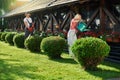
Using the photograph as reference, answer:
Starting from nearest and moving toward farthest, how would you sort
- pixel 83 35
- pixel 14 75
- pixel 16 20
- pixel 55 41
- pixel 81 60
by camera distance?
pixel 14 75, pixel 81 60, pixel 55 41, pixel 83 35, pixel 16 20

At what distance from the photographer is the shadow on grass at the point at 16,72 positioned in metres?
9.32

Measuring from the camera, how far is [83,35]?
14.3 m

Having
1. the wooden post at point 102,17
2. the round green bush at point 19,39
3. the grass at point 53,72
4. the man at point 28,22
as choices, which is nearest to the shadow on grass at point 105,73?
the grass at point 53,72

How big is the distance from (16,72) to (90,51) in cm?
250

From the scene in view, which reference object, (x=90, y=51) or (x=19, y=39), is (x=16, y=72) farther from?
(x=19, y=39)

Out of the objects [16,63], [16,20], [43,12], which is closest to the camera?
[16,63]

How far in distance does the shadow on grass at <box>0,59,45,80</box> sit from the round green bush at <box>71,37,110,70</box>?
160 centimetres

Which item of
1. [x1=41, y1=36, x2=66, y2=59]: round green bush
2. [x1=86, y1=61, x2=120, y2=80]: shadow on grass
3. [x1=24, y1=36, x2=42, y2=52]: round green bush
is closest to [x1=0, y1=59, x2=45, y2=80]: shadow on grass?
[x1=86, y1=61, x2=120, y2=80]: shadow on grass

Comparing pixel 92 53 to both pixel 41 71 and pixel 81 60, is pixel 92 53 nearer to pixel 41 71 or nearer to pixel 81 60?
pixel 81 60

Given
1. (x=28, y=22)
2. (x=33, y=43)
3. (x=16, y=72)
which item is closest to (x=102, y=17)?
(x=33, y=43)

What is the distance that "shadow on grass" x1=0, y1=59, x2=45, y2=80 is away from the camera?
9320 millimetres

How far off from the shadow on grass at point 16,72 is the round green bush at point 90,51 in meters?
1.60

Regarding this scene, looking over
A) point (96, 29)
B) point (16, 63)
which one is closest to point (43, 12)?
point (96, 29)

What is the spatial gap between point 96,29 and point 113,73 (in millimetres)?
5412
